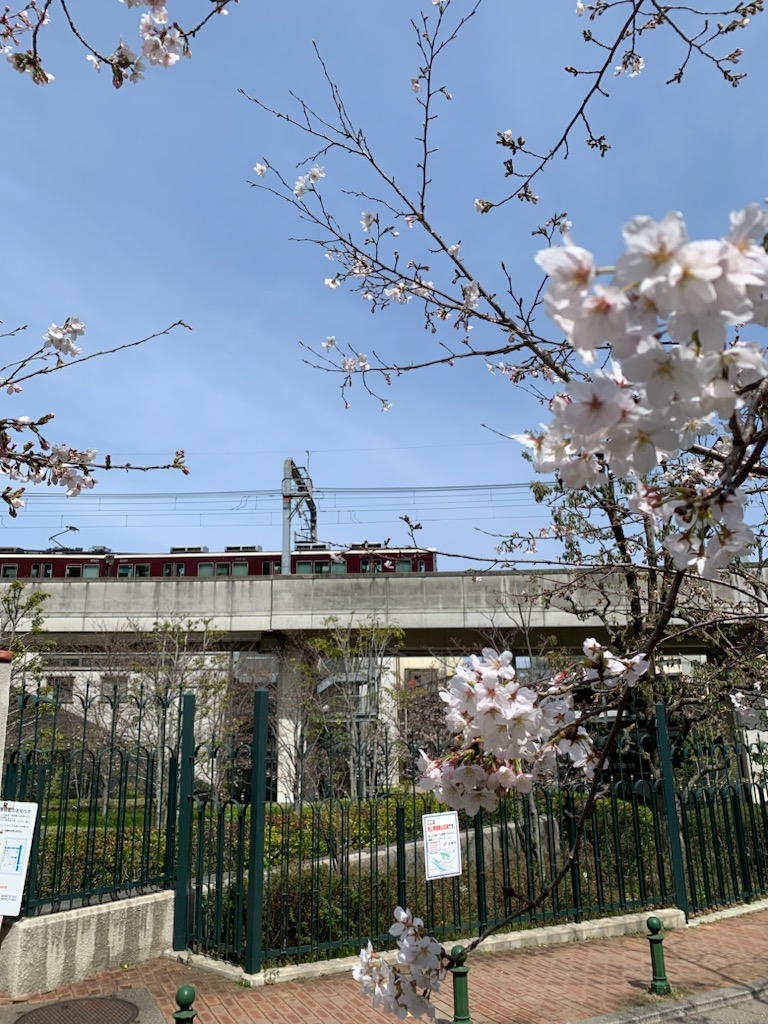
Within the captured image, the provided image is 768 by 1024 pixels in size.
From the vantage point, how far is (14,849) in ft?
19.3

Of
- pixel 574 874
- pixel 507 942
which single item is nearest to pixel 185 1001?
pixel 507 942

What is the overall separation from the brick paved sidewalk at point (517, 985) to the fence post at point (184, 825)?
1.01 ft

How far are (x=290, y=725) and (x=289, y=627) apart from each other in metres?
2.64

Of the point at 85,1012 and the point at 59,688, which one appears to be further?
Result: the point at 59,688

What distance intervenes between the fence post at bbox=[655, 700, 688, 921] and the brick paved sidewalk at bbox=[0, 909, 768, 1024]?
2.48 feet

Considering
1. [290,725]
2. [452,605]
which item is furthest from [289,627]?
[452,605]

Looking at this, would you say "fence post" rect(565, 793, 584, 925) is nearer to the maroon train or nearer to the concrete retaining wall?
the concrete retaining wall

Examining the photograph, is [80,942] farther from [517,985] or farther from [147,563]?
[147,563]

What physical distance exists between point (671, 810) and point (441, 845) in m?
3.31

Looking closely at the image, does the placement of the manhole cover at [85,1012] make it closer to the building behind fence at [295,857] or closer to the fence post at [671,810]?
the building behind fence at [295,857]

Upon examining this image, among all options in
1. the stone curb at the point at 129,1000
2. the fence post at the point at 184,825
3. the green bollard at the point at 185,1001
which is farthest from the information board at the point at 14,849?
the green bollard at the point at 185,1001

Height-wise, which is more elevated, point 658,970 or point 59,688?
point 59,688

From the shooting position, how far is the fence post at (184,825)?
7215 millimetres

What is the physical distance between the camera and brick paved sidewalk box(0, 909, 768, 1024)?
6.00 meters
